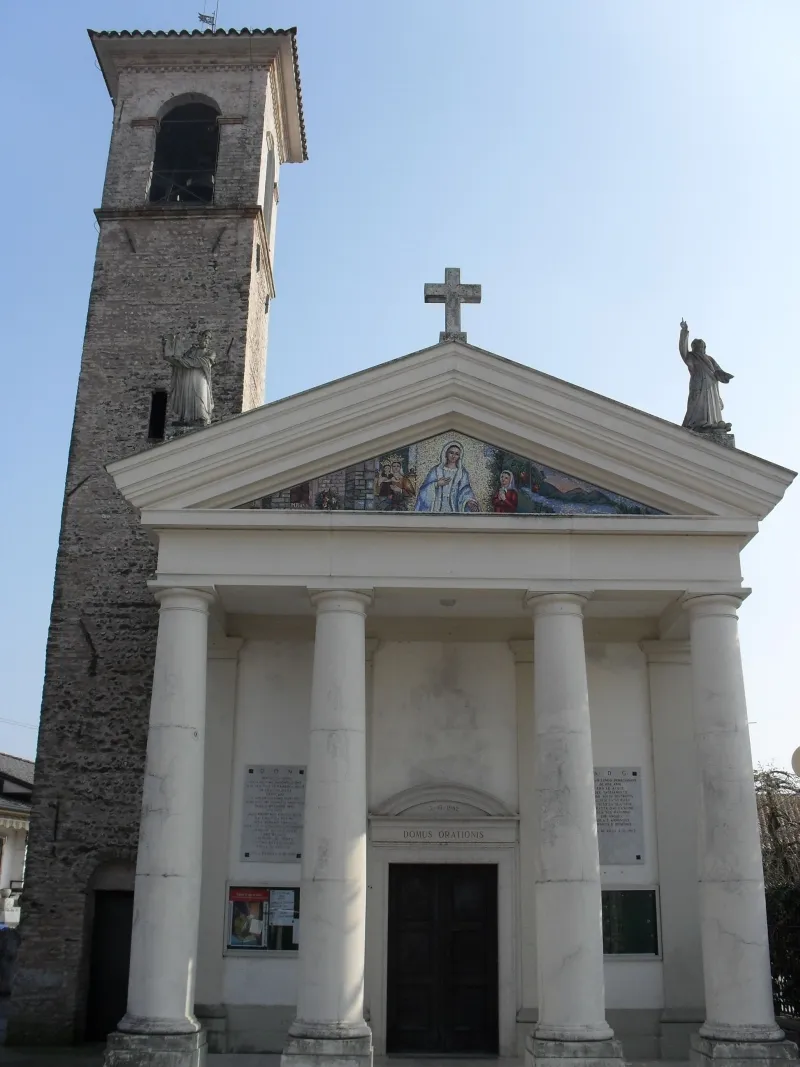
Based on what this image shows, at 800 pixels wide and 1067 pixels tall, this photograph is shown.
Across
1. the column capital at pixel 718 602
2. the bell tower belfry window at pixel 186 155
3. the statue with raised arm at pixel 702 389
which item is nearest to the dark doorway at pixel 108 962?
the column capital at pixel 718 602

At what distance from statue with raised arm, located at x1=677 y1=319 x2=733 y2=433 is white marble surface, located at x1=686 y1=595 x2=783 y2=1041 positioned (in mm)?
2317

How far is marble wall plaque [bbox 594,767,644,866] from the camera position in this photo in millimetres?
13250

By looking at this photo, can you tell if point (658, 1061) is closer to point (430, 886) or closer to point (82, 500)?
point (430, 886)

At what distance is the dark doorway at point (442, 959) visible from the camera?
42.2 ft

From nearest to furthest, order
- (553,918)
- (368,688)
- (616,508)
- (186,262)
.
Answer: (553,918)
(616,508)
(368,688)
(186,262)

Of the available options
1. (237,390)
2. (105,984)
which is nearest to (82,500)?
(237,390)

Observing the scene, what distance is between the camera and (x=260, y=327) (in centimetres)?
1962

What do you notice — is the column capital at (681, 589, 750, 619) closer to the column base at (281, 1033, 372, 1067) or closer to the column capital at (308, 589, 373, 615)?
the column capital at (308, 589, 373, 615)

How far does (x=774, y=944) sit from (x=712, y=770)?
5.21 meters

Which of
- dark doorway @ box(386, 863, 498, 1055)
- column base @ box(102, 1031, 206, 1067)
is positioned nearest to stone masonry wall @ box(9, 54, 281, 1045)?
dark doorway @ box(386, 863, 498, 1055)

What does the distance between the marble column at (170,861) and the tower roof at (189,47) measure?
1308 centimetres

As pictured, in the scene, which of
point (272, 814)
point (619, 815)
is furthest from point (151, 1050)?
point (619, 815)

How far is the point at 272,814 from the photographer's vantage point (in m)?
13.3

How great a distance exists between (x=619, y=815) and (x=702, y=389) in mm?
5494
